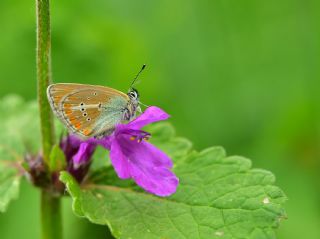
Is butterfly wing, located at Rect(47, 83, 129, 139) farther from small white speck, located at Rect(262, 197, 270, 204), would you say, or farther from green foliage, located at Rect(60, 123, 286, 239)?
small white speck, located at Rect(262, 197, 270, 204)

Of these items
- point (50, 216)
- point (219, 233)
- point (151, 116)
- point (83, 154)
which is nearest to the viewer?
point (219, 233)

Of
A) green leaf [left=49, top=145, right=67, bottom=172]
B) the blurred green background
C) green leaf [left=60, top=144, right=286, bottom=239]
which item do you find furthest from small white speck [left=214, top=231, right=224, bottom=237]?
the blurred green background

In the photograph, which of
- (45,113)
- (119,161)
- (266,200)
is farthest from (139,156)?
(266,200)

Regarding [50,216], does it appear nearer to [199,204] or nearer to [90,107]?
[90,107]

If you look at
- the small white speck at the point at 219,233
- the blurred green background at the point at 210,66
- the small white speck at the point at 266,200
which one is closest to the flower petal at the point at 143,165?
the small white speck at the point at 219,233

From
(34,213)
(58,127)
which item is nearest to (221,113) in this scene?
(34,213)

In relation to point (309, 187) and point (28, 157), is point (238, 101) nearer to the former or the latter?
point (309, 187)
